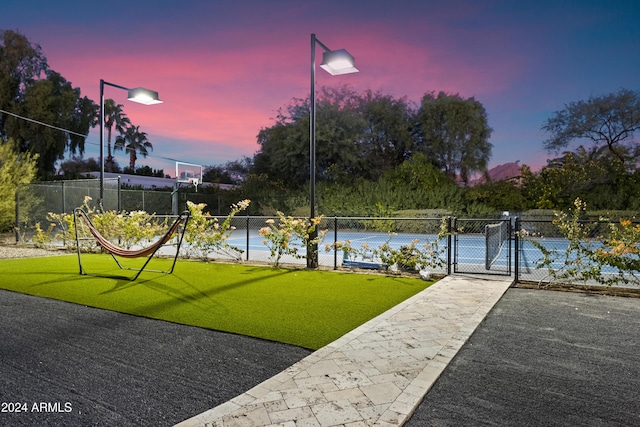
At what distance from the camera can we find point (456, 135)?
98.7ft

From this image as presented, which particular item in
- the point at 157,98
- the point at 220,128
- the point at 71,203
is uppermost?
the point at 220,128

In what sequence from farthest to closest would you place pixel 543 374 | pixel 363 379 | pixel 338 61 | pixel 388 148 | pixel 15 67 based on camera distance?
pixel 388 148, pixel 15 67, pixel 338 61, pixel 543 374, pixel 363 379

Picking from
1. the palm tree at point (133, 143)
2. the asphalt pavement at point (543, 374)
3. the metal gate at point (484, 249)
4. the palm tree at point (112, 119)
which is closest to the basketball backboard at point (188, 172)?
the palm tree at point (112, 119)

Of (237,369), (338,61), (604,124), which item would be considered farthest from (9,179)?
(604,124)

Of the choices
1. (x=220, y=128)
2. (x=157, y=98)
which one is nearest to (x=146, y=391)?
(x=157, y=98)

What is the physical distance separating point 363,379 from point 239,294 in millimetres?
3029

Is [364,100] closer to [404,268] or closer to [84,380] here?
[404,268]

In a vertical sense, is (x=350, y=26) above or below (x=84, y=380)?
above

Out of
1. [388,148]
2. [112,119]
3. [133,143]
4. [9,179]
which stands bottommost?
[9,179]

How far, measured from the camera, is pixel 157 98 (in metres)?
9.40

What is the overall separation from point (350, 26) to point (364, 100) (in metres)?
18.1

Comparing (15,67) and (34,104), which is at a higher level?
(15,67)

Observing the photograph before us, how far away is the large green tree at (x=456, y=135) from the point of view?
29906mm

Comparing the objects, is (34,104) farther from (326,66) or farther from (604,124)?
(604,124)
